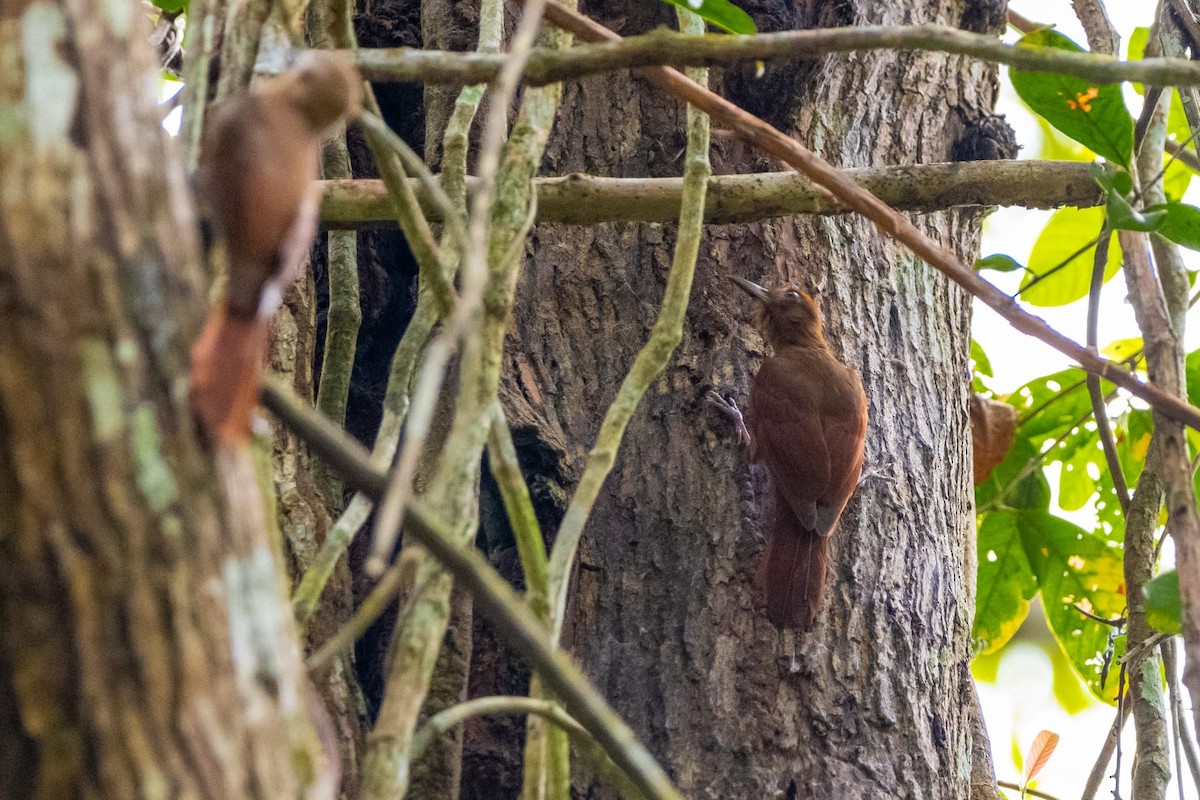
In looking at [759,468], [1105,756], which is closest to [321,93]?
[759,468]

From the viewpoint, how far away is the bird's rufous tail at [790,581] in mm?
2229

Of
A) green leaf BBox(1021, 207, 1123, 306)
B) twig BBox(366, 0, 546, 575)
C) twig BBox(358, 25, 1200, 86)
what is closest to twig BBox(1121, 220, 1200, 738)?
twig BBox(358, 25, 1200, 86)

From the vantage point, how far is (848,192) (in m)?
1.73

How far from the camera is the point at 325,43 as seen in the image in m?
2.04

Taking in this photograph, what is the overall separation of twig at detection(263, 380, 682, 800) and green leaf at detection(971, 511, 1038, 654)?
8.45ft

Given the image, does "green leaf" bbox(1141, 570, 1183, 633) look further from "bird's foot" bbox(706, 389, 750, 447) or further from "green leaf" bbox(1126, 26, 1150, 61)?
"green leaf" bbox(1126, 26, 1150, 61)

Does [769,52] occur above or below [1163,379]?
above

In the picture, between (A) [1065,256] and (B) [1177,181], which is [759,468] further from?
(B) [1177,181]

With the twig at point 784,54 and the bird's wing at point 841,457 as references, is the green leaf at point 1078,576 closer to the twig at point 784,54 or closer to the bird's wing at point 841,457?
the bird's wing at point 841,457

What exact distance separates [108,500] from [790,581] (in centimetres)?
172

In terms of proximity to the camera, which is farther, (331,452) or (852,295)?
(852,295)

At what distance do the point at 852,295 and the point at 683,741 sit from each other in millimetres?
1101

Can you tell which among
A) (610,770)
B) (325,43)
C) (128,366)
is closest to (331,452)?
(128,366)

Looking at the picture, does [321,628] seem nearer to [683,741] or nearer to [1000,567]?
[683,741]
